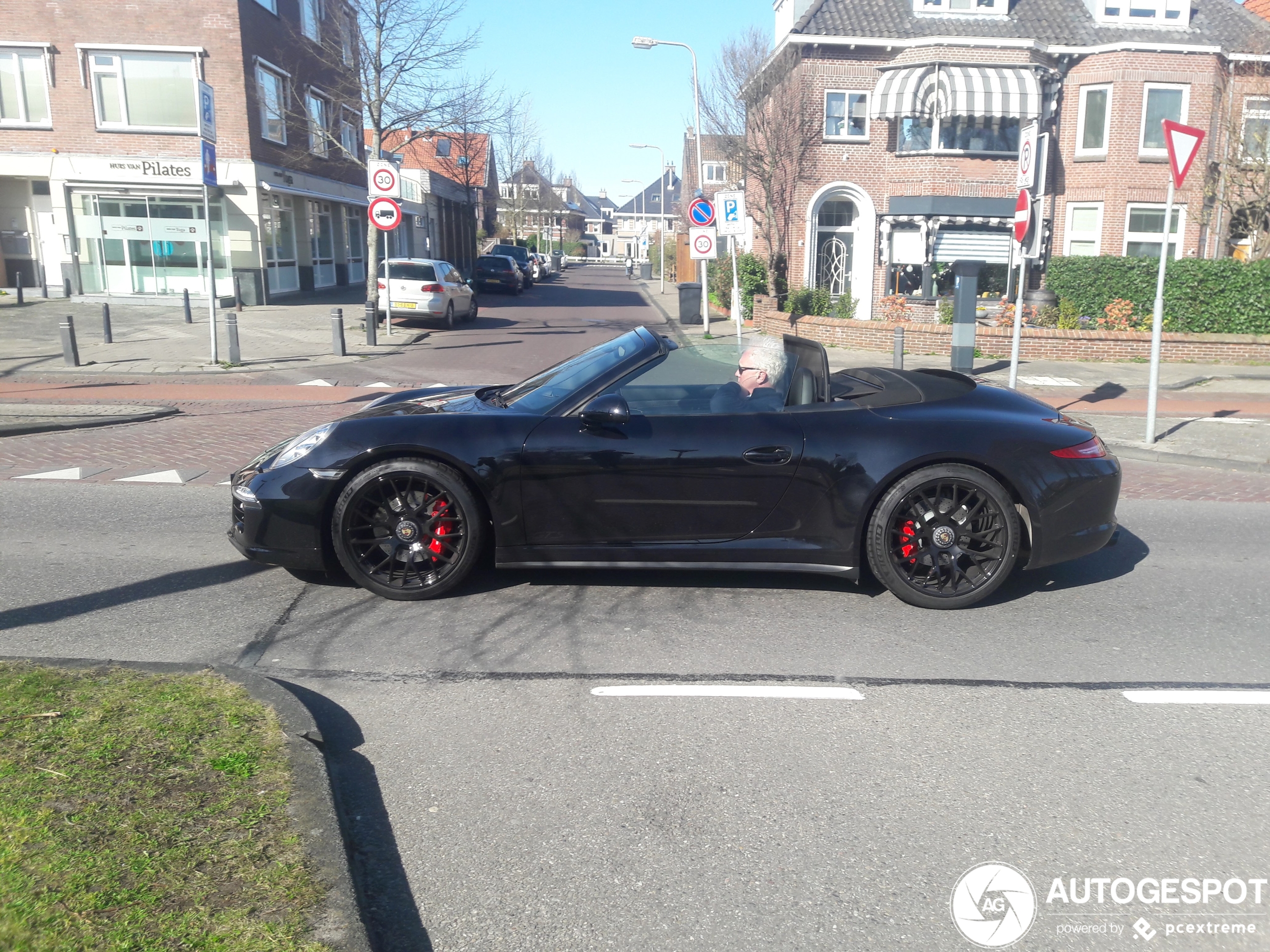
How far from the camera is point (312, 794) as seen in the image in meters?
3.21

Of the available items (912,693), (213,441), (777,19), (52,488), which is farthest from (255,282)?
(912,693)

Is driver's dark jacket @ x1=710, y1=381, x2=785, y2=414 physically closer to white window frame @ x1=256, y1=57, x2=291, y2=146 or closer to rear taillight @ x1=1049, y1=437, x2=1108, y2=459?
rear taillight @ x1=1049, y1=437, x2=1108, y2=459

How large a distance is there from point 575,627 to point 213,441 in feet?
21.1

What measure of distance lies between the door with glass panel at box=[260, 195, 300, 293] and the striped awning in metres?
16.8

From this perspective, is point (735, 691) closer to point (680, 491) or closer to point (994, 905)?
point (680, 491)

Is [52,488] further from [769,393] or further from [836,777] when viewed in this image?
[836,777]

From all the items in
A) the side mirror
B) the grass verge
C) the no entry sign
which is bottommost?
the grass verge

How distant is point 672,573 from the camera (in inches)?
233

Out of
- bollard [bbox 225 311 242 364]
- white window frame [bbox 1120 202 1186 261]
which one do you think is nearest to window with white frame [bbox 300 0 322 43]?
bollard [bbox 225 311 242 364]

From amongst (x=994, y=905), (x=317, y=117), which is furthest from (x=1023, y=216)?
(x=317, y=117)

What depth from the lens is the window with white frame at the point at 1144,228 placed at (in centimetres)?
2709

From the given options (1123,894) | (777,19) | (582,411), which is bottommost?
(1123,894)

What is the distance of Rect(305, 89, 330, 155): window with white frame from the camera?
1177 inches

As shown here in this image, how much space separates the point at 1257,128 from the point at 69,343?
25656mm
